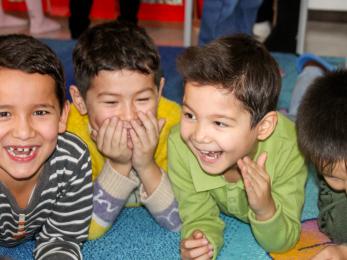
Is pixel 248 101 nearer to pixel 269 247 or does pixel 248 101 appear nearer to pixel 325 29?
pixel 269 247

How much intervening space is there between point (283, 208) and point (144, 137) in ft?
1.09

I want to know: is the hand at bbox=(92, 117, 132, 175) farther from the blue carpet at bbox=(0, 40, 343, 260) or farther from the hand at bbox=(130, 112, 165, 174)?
the blue carpet at bbox=(0, 40, 343, 260)

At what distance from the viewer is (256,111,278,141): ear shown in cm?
102

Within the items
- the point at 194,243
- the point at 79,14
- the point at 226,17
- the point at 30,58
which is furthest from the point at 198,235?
the point at 79,14

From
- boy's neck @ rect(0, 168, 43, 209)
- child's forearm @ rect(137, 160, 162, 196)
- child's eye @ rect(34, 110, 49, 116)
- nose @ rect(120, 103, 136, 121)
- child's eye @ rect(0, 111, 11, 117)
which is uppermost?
child's eye @ rect(0, 111, 11, 117)

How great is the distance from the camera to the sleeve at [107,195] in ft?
3.72

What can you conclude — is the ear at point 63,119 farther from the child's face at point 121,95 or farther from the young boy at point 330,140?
the young boy at point 330,140

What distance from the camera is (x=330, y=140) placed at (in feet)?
3.13

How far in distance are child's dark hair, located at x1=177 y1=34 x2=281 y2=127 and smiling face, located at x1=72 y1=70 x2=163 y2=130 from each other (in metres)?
0.11

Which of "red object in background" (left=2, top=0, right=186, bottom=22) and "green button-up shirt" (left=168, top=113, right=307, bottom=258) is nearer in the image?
"green button-up shirt" (left=168, top=113, right=307, bottom=258)

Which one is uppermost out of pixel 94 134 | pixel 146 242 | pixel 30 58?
pixel 30 58

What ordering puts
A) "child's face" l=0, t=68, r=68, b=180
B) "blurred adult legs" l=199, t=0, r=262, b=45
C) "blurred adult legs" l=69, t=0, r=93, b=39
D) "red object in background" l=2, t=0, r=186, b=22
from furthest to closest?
"red object in background" l=2, t=0, r=186, b=22 → "blurred adult legs" l=69, t=0, r=93, b=39 → "blurred adult legs" l=199, t=0, r=262, b=45 → "child's face" l=0, t=68, r=68, b=180

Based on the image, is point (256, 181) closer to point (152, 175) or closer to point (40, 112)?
point (152, 175)

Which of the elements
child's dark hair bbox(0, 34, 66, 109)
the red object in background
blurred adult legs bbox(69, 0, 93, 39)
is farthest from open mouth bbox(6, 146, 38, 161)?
the red object in background
